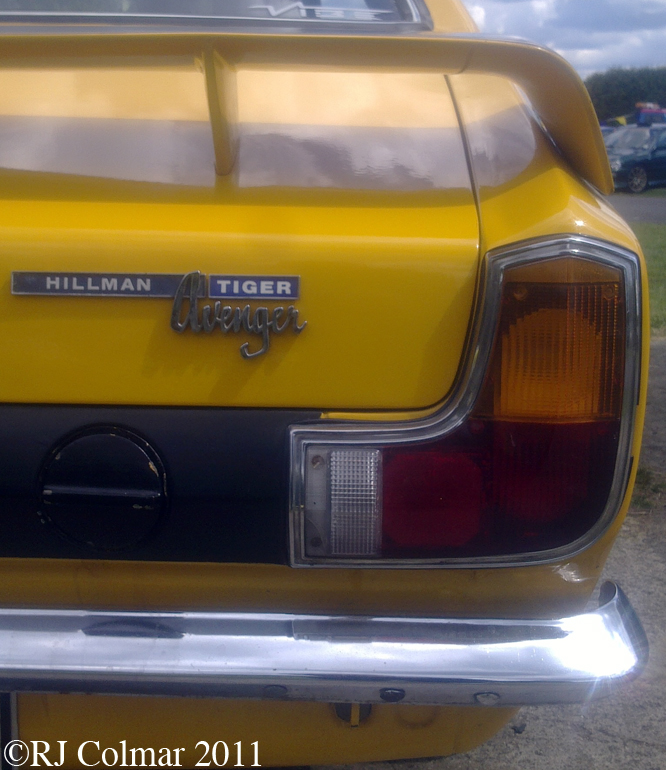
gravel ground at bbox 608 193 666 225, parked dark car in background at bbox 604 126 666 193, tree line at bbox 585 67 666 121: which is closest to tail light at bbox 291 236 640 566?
gravel ground at bbox 608 193 666 225

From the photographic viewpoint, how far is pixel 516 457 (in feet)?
3.97

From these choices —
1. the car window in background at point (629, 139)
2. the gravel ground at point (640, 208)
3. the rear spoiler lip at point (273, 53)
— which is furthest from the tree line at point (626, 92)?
the rear spoiler lip at point (273, 53)

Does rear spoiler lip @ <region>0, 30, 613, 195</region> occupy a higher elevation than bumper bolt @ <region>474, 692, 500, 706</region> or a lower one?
higher

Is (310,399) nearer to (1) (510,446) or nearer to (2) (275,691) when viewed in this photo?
(1) (510,446)

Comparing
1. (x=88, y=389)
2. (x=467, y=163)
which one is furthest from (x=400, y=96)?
(x=88, y=389)

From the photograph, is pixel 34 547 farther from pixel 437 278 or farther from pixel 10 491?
pixel 437 278

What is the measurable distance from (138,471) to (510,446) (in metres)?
0.55

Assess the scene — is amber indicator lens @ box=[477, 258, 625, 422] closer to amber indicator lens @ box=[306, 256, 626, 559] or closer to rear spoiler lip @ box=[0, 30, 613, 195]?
amber indicator lens @ box=[306, 256, 626, 559]

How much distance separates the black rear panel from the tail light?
0.05 metres

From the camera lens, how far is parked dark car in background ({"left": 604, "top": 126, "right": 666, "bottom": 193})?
780 inches

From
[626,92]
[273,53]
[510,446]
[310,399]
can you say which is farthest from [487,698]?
[626,92]

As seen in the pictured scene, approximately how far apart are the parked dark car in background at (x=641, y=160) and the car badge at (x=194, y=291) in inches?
794

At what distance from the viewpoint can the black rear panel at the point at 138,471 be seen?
1.19 metres

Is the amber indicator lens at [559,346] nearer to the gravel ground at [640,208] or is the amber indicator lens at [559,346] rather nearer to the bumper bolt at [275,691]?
the bumper bolt at [275,691]
